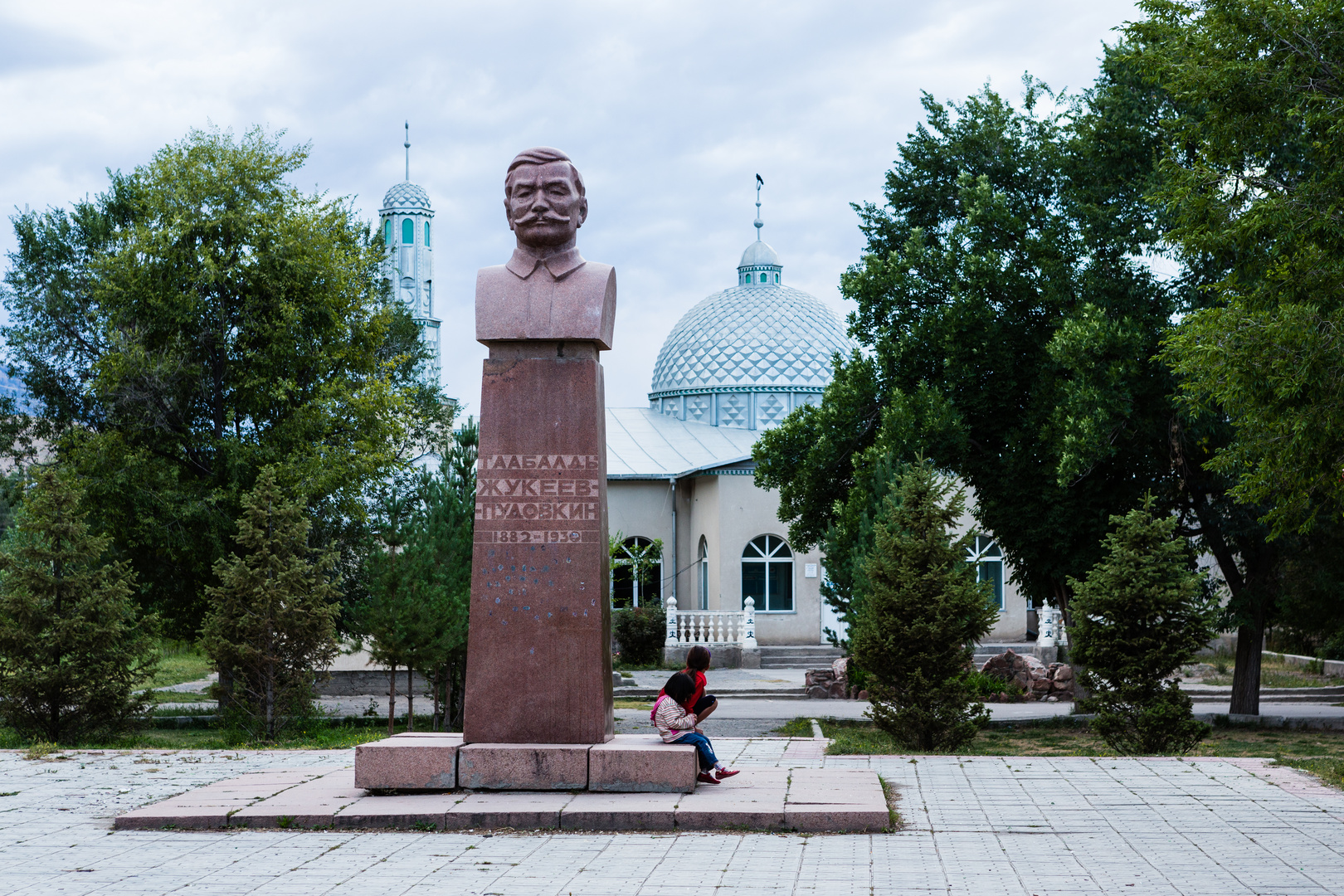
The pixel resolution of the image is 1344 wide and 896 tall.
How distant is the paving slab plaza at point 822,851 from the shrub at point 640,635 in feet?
69.6

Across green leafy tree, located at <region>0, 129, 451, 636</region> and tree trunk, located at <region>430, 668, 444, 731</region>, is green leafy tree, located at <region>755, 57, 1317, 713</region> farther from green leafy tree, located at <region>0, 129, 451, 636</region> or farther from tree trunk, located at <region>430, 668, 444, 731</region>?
green leafy tree, located at <region>0, 129, 451, 636</region>

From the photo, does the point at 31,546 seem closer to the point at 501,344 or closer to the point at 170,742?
the point at 170,742

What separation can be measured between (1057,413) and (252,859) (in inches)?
506

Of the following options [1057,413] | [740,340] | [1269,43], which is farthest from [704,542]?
[1269,43]

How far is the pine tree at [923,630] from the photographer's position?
1320 centimetres

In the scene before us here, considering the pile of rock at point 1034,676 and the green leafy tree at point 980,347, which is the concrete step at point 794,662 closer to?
the pile of rock at point 1034,676

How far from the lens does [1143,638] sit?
13.2 metres

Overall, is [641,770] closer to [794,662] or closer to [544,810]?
[544,810]

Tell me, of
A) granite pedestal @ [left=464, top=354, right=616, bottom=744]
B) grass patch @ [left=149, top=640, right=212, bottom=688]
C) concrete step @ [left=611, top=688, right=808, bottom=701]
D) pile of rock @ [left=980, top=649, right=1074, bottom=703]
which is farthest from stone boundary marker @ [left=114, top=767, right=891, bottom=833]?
grass patch @ [left=149, top=640, right=212, bottom=688]

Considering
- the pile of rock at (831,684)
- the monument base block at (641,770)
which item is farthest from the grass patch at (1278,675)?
the monument base block at (641,770)

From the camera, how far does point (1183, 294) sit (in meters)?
18.0

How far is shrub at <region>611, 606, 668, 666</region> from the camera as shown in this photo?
102ft

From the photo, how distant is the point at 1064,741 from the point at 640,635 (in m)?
15.6

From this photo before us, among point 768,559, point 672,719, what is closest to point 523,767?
point 672,719
